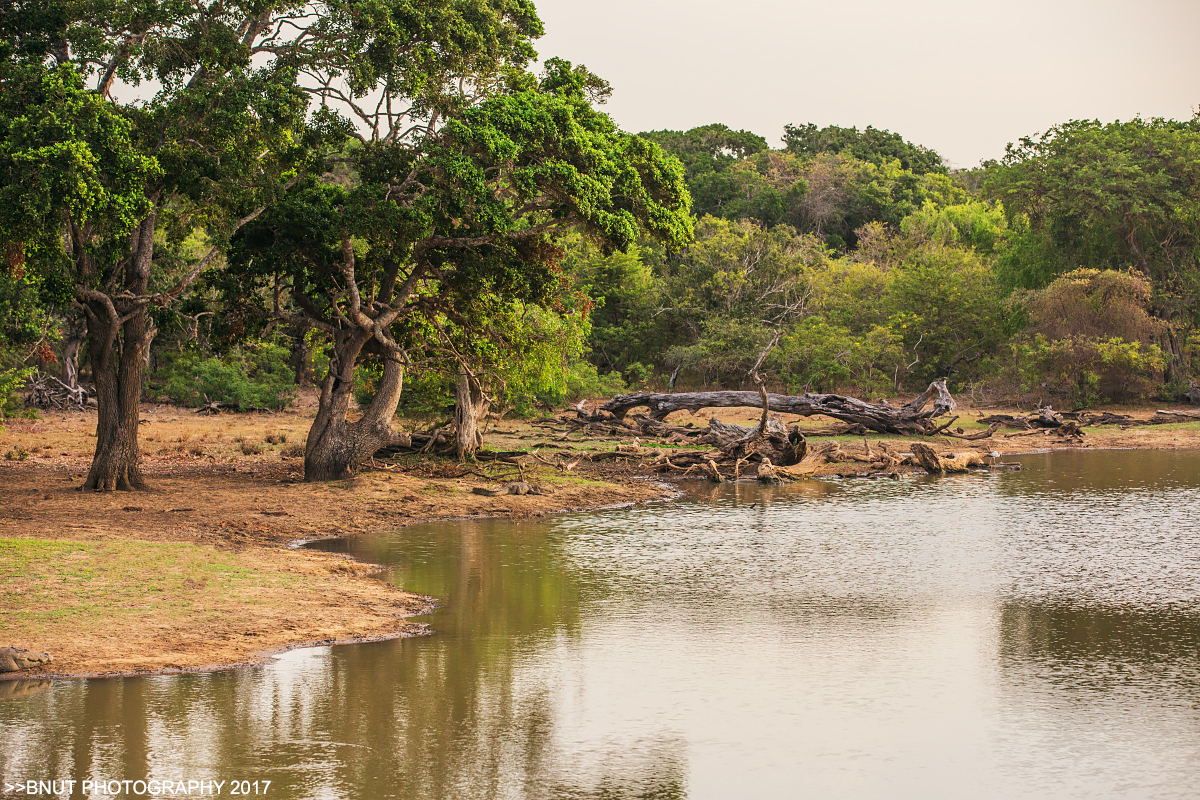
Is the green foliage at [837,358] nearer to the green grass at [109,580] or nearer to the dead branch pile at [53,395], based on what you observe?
the dead branch pile at [53,395]

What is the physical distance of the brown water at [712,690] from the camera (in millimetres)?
6012

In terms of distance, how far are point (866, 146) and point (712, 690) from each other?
225 feet

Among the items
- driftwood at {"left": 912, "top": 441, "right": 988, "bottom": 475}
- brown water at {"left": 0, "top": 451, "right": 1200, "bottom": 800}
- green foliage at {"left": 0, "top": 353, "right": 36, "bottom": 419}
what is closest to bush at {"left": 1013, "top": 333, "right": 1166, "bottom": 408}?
driftwood at {"left": 912, "top": 441, "right": 988, "bottom": 475}

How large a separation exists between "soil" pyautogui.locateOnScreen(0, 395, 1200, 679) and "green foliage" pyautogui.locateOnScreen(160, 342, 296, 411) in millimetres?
3333

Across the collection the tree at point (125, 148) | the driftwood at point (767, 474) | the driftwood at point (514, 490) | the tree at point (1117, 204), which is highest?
the tree at point (1117, 204)

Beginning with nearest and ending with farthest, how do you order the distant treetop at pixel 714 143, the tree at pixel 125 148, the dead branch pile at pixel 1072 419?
the tree at pixel 125 148 → the dead branch pile at pixel 1072 419 → the distant treetop at pixel 714 143

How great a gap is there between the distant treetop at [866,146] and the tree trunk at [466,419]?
52.9 metres

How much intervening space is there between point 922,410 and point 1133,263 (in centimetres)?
1457

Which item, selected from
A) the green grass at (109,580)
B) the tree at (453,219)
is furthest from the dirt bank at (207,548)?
the tree at (453,219)

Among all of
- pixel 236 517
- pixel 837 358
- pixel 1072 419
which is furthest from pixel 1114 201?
pixel 236 517

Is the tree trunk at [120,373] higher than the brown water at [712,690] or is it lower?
higher

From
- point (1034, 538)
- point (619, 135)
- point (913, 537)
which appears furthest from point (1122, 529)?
point (619, 135)

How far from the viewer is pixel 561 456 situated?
21984 millimetres

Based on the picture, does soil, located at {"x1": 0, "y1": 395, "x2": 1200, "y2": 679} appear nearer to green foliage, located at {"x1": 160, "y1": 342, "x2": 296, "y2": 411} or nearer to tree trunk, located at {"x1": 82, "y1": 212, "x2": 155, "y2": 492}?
tree trunk, located at {"x1": 82, "y1": 212, "x2": 155, "y2": 492}
